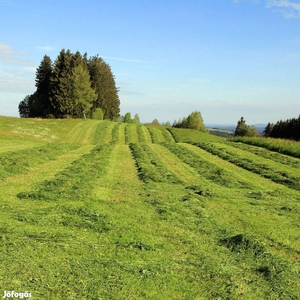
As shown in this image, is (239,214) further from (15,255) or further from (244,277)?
(15,255)

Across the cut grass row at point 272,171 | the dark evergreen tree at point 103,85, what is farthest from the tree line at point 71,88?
the cut grass row at point 272,171

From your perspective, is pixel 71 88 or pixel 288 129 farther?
pixel 288 129

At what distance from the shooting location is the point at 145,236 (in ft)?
23.8

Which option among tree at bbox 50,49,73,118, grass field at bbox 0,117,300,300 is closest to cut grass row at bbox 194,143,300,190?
grass field at bbox 0,117,300,300

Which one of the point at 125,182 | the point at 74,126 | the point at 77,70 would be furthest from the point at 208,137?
the point at 125,182

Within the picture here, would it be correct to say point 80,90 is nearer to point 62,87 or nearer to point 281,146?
point 62,87

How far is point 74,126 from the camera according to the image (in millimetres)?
49625

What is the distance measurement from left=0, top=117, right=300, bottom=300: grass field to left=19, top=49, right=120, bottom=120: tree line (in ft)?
165

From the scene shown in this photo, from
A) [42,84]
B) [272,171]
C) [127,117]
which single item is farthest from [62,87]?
[272,171]

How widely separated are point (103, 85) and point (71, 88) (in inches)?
703

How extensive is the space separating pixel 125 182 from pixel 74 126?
38.2 meters

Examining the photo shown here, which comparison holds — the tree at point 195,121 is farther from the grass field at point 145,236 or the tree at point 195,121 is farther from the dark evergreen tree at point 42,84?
the grass field at point 145,236

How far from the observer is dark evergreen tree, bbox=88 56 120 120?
258 ft

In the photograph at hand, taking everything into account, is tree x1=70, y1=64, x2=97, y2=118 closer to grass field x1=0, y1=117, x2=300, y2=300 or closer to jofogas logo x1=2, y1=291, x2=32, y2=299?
grass field x1=0, y1=117, x2=300, y2=300
